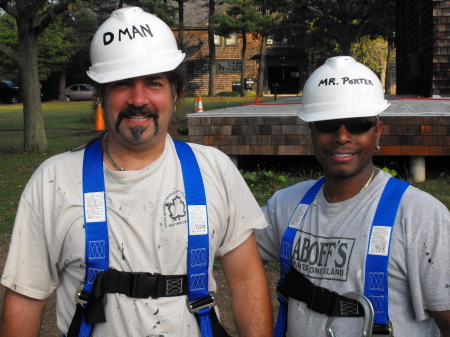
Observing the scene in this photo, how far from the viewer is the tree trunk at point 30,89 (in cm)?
1202

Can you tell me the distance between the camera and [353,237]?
2.27 meters

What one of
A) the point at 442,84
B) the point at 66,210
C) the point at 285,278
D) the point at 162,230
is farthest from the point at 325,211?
the point at 442,84

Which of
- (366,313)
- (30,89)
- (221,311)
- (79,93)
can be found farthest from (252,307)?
(79,93)

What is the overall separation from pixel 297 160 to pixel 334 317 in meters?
7.40

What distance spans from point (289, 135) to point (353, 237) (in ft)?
20.4

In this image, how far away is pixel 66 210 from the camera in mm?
2164

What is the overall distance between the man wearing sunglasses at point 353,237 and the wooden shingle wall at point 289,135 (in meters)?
5.67

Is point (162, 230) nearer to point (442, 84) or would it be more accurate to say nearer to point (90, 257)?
point (90, 257)

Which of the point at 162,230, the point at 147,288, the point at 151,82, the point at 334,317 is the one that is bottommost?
the point at 334,317

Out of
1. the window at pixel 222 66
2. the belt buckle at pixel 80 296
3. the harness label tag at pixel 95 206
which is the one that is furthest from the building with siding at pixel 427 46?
the window at pixel 222 66

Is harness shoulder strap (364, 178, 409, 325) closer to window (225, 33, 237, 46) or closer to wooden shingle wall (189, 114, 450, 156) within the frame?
wooden shingle wall (189, 114, 450, 156)

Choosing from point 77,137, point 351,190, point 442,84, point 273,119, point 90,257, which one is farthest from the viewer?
point 77,137

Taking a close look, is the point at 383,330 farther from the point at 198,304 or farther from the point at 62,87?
the point at 62,87

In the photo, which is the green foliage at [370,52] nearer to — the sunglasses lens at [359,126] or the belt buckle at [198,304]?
the sunglasses lens at [359,126]
